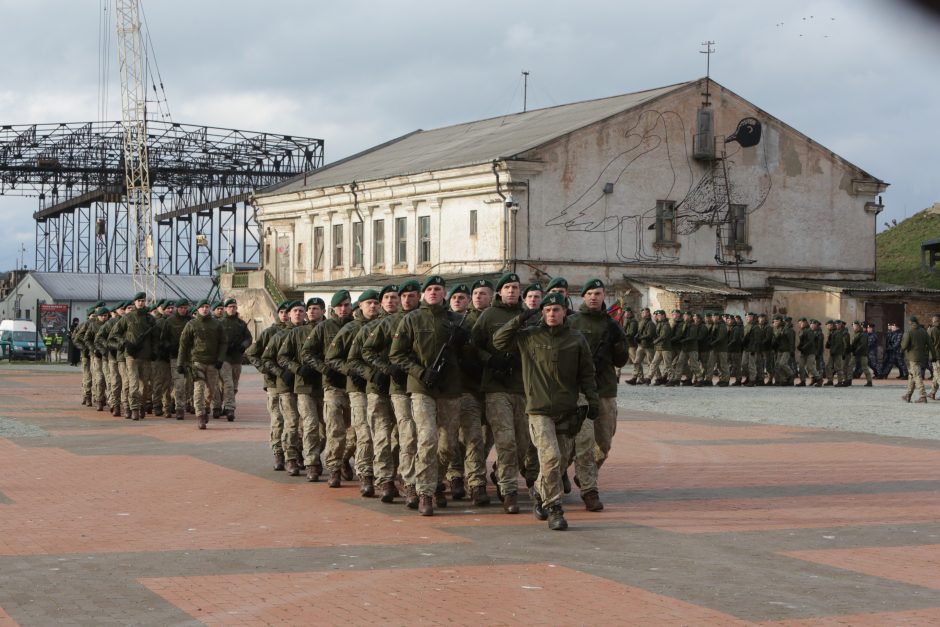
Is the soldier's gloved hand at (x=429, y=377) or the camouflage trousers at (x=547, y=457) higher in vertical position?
the soldier's gloved hand at (x=429, y=377)

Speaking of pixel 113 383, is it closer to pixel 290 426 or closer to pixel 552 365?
pixel 290 426

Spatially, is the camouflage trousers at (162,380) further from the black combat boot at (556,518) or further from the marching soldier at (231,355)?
the black combat boot at (556,518)

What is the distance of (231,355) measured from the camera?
960 inches

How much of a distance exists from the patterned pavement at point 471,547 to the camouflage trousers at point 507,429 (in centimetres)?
35

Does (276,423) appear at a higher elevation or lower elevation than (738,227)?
lower

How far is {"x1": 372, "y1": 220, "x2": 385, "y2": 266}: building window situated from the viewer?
172ft

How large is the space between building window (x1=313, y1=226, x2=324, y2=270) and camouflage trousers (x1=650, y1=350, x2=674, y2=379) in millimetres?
22732

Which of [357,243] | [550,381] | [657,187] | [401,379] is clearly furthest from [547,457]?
[357,243]

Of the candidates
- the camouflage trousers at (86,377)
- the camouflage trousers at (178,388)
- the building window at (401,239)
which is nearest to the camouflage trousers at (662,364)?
the camouflage trousers at (86,377)

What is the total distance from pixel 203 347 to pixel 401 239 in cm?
2783

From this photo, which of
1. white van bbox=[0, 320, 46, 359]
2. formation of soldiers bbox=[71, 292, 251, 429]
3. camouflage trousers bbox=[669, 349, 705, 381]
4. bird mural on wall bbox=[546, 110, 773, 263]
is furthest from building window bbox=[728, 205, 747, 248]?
white van bbox=[0, 320, 46, 359]

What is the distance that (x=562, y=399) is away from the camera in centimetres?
1241

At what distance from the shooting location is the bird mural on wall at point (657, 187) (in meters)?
46.8

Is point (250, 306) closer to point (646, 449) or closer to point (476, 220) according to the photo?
point (476, 220)
